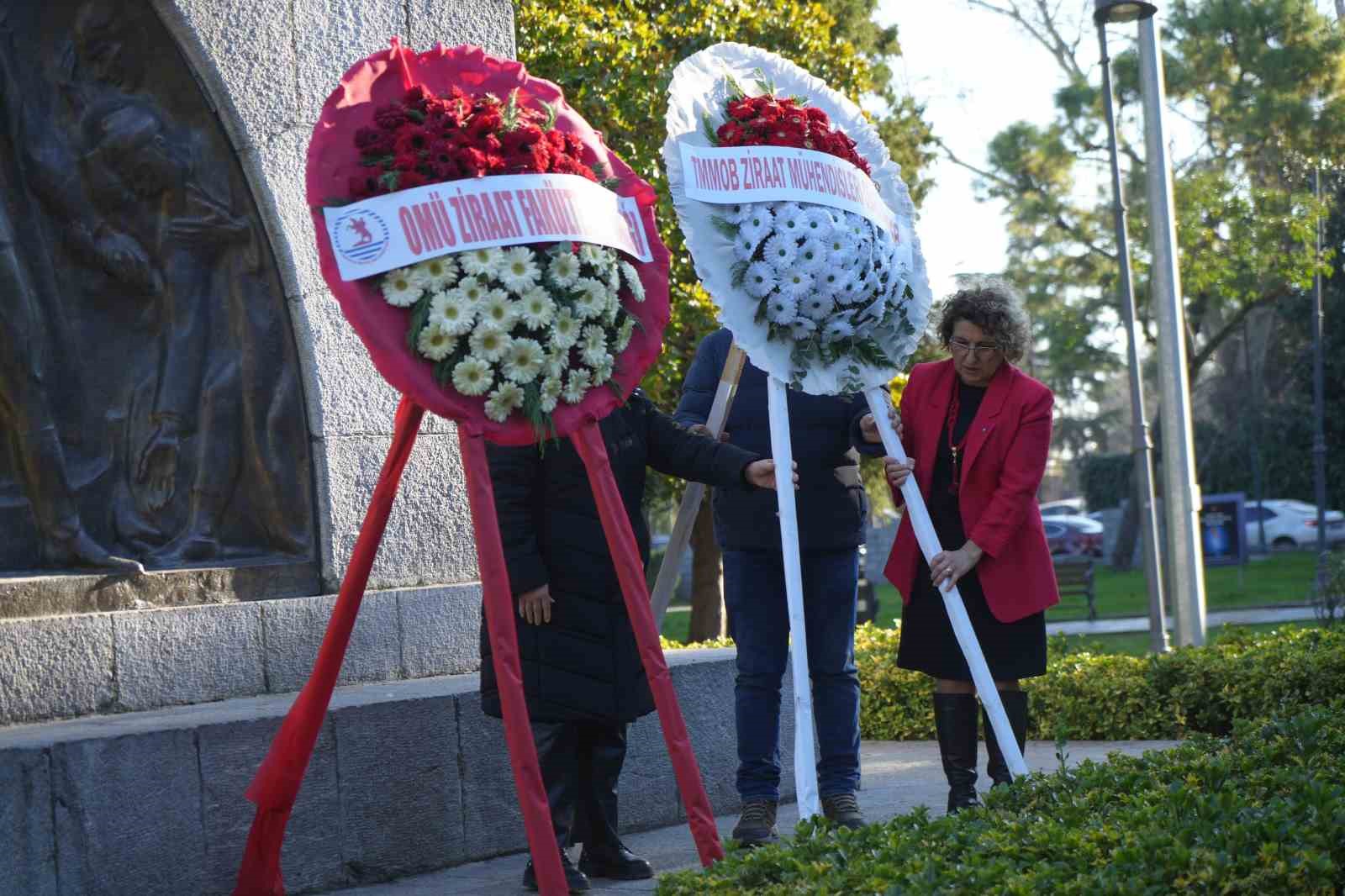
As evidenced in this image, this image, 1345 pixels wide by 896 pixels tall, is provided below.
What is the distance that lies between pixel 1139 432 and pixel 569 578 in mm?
10023

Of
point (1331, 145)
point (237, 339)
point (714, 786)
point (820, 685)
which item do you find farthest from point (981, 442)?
point (1331, 145)

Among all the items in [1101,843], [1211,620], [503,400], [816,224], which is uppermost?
[816,224]

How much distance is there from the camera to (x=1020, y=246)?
33.0 meters

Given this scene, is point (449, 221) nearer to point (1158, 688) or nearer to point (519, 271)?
point (519, 271)

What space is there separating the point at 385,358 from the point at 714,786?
9.67ft

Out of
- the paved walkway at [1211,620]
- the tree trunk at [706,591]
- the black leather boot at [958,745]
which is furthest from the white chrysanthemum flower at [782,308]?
the paved walkway at [1211,620]

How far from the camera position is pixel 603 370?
444 centimetres

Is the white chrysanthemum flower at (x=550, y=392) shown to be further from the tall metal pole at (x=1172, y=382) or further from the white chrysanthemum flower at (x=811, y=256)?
the tall metal pole at (x=1172, y=382)

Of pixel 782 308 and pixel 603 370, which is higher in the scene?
pixel 782 308

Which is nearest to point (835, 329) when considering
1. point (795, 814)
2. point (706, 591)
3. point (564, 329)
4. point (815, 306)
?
point (815, 306)

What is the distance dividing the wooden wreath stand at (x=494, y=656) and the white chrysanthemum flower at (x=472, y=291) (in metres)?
0.35

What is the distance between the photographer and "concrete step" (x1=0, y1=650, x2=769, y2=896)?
4445 millimetres

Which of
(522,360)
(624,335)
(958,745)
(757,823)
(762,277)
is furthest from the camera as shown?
(958,745)

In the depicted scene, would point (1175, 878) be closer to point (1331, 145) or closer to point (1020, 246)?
point (1331, 145)
